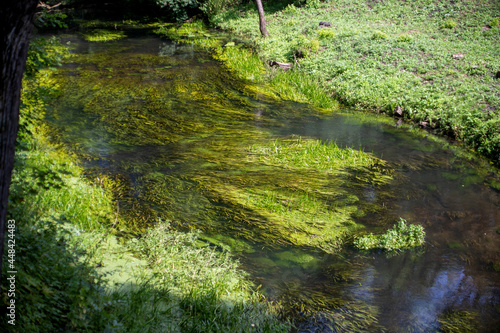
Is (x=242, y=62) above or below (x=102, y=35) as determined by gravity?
below

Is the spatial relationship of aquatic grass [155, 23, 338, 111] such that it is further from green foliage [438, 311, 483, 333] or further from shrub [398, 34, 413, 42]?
green foliage [438, 311, 483, 333]

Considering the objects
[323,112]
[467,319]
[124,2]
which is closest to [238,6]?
[124,2]

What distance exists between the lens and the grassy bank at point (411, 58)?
26.7 feet

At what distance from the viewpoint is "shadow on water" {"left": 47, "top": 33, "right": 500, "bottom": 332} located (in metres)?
4.02

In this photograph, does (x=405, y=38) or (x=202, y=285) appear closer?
(x=202, y=285)

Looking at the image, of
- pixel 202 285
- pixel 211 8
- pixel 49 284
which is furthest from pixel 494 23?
pixel 49 284

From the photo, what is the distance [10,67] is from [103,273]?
2247mm

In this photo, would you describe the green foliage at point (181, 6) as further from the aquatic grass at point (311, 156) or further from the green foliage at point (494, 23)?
the aquatic grass at point (311, 156)

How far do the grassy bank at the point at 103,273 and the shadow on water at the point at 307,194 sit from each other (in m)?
0.38

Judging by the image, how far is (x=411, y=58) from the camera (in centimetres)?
1041

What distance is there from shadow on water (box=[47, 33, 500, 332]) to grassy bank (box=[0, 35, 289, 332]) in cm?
38

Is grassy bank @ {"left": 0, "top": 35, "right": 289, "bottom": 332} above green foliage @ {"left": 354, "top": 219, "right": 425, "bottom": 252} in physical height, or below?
above

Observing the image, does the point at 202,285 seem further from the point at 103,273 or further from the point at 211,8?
the point at 211,8

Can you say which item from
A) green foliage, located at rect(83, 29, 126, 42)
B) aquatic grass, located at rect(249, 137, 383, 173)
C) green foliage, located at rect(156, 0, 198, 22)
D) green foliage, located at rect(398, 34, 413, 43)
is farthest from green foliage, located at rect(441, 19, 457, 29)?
green foliage, located at rect(83, 29, 126, 42)
